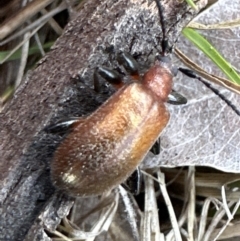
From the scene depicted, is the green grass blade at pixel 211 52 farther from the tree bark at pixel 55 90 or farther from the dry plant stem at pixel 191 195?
the dry plant stem at pixel 191 195

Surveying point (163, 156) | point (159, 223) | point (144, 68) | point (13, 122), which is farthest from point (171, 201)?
point (13, 122)

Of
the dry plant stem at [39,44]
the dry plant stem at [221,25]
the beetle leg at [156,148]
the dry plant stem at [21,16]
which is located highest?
the dry plant stem at [21,16]

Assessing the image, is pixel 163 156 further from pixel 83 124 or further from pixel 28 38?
pixel 28 38

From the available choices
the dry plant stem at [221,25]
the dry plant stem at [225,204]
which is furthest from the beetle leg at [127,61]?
the dry plant stem at [225,204]

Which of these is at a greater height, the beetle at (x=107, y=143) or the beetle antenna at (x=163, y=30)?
the beetle antenna at (x=163, y=30)

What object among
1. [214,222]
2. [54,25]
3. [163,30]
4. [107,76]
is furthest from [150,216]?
[54,25]

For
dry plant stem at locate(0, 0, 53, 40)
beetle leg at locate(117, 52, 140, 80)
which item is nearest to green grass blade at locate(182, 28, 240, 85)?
beetle leg at locate(117, 52, 140, 80)

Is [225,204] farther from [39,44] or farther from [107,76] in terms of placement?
[39,44]
